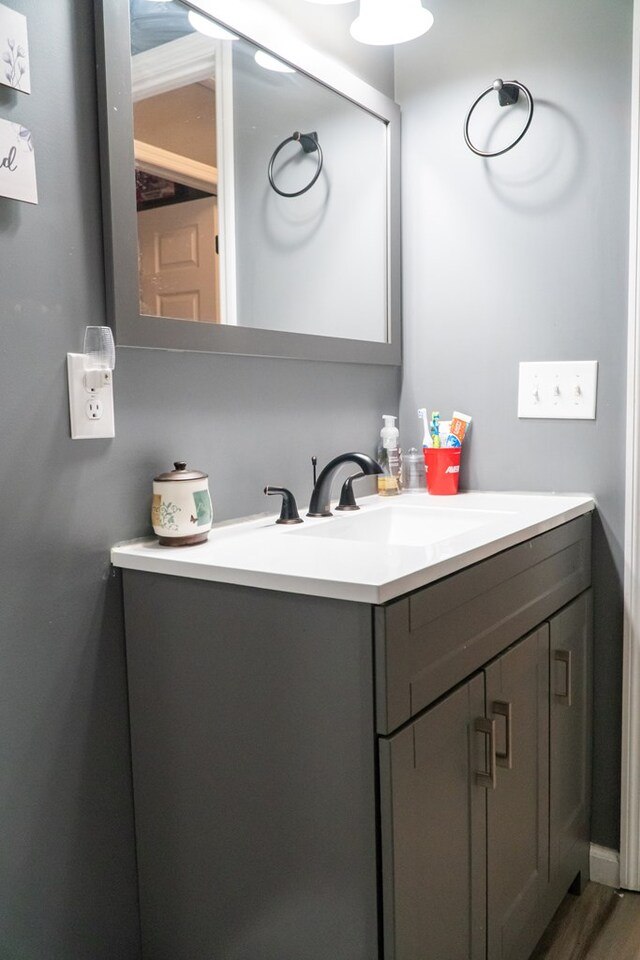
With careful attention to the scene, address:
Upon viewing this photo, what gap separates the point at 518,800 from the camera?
136 centimetres

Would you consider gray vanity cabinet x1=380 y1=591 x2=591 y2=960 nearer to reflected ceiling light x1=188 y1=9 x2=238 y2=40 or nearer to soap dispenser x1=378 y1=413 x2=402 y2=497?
soap dispenser x1=378 y1=413 x2=402 y2=497

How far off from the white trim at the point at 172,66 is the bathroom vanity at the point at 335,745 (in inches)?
29.5

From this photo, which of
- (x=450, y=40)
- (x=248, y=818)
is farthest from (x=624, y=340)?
(x=248, y=818)

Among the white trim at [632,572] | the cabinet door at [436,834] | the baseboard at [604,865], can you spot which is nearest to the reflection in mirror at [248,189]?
the white trim at [632,572]

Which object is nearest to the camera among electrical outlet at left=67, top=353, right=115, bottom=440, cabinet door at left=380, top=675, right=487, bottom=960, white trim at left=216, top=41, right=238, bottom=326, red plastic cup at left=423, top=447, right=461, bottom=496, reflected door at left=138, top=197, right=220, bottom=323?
cabinet door at left=380, top=675, right=487, bottom=960

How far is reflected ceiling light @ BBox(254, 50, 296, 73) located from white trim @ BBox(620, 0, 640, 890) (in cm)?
73

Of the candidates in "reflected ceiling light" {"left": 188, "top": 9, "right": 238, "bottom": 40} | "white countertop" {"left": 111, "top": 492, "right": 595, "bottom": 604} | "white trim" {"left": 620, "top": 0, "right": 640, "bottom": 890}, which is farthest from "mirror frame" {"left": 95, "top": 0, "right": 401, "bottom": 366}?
"white trim" {"left": 620, "top": 0, "right": 640, "bottom": 890}

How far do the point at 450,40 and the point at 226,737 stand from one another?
1659mm

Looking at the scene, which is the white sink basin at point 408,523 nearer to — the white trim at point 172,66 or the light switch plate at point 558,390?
the light switch plate at point 558,390

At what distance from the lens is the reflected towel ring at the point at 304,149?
156cm

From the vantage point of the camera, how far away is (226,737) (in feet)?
3.64

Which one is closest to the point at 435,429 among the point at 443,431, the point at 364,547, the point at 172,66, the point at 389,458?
the point at 443,431

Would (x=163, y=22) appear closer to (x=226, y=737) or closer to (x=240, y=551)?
(x=240, y=551)

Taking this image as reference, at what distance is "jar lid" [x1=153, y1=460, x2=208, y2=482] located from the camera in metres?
1.23
